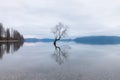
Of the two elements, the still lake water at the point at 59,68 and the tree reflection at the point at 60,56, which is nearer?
the still lake water at the point at 59,68

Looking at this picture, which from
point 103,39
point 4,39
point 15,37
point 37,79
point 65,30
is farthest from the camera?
point 103,39

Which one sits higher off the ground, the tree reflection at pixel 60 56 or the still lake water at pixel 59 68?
the still lake water at pixel 59 68

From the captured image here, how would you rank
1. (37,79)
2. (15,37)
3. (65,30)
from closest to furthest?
(37,79), (65,30), (15,37)

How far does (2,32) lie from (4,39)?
5131 mm

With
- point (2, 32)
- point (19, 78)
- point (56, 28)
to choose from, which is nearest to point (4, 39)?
point (2, 32)

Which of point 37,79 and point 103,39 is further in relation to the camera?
point 103,39

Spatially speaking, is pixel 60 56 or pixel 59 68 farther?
pixel 60 56

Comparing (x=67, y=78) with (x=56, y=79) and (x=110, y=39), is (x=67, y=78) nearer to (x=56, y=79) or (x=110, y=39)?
(x=56, y=79)

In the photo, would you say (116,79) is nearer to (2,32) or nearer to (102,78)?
(102,78)

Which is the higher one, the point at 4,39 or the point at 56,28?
the point at 56,28

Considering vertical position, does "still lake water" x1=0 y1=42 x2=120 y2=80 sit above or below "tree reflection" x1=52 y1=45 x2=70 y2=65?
above

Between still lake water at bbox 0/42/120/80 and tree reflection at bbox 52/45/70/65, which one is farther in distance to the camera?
tree reflection at bbox 52/45/70/65

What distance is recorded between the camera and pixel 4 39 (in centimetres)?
9006

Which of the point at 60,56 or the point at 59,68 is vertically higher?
the point at 59,68
